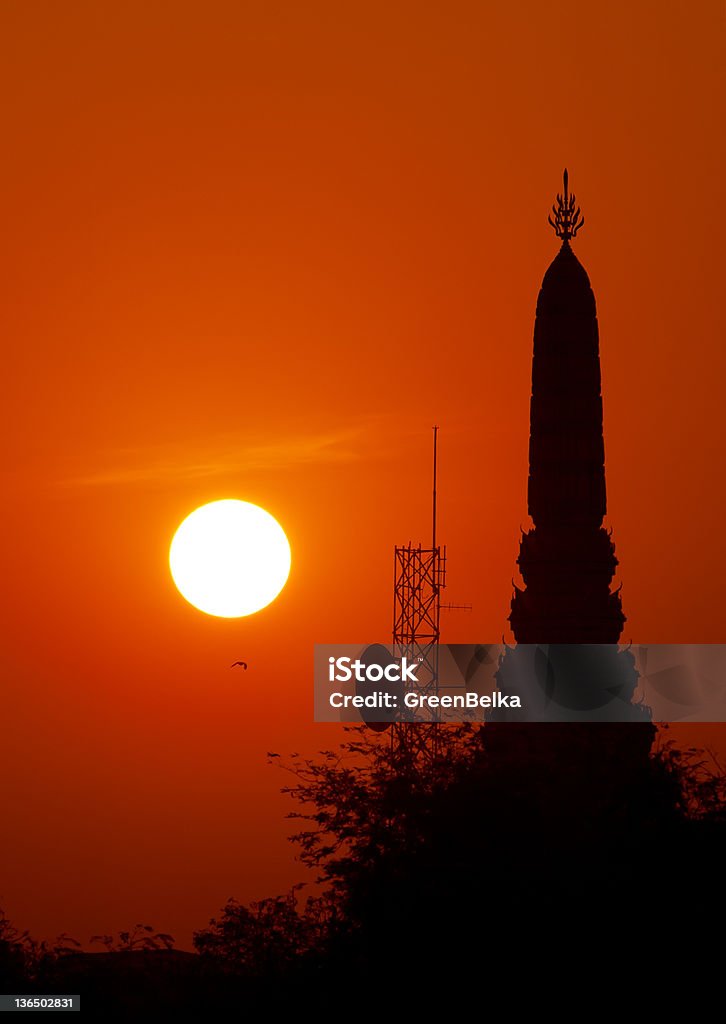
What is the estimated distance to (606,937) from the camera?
107 ft

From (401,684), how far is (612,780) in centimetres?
2043

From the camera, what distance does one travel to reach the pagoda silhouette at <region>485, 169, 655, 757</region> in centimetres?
7050

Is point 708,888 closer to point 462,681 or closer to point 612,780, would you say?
point 612,780

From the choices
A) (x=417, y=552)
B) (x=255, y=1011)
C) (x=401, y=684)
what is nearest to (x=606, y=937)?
(x=255, y=1011)

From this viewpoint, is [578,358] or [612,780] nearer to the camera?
[612,780]

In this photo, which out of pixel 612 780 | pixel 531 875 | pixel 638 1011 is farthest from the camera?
pixel 612 780

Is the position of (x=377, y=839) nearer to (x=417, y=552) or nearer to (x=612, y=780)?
(x=612, y=780)

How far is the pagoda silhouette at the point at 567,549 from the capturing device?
70.5 meters

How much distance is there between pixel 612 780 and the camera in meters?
39.8

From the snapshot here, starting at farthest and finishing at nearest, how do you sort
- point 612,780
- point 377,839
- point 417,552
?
1. point 417,552
2. point 612,780
3. point 377,839

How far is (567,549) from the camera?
2876 inches

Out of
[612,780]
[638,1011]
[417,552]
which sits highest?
[417,552]

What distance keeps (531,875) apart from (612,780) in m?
6.02

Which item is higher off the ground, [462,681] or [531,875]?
[462,681]
